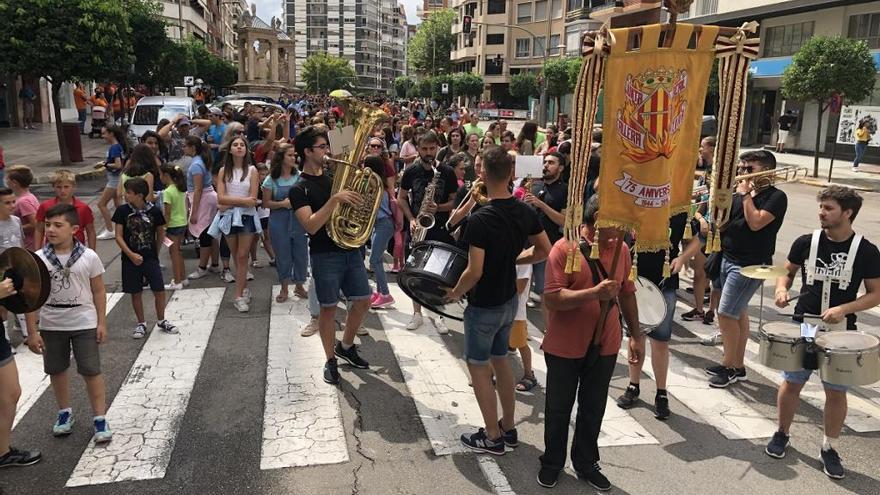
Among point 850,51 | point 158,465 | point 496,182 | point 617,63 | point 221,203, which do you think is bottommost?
point 158,465

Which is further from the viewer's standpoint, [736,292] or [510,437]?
[736,292]

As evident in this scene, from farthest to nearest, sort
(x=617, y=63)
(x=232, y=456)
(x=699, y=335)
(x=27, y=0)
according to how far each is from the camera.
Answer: (x=27, y=0)
(x=699, y=335)
(x=232, y=456)
(x=617, y=63)

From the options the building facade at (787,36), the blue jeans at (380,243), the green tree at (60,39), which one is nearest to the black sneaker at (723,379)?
the blue jeans at (380,243)

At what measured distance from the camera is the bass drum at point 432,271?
4.34 meters

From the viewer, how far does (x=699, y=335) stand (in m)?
7.02

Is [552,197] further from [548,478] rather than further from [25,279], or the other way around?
[25,279]

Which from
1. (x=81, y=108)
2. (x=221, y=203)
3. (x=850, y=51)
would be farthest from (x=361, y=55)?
(x=221, y=203)

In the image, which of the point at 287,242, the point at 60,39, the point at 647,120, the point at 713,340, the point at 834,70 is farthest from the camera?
the point at 834,70

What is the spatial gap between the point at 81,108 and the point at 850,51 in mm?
28291

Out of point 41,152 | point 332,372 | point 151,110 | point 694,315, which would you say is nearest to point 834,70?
point 694,315

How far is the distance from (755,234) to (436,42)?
9425 cm

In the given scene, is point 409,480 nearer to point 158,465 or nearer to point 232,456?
point 232,456

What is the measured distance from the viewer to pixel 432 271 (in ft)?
14.3

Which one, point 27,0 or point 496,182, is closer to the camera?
point 496,182
